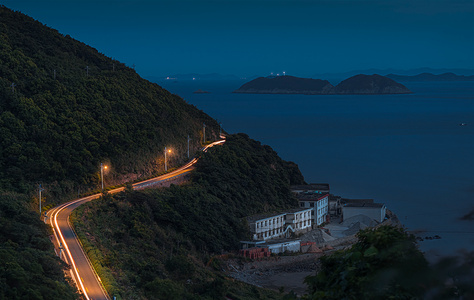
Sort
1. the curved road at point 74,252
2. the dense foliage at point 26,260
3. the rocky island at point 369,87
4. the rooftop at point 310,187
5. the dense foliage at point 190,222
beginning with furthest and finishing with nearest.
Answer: the rocky island at point 369,87
the rooftop at point 310,187
the dense foliage at point 190,222
the curved road at point 74,252
the dense foliage at point 26,260

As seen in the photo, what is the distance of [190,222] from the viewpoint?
2602cm

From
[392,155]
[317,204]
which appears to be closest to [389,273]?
[317,204]

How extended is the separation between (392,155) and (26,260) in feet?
152

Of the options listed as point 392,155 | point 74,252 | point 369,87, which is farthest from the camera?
point 369,87

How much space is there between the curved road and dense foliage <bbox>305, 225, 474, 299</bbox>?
859 centimetres

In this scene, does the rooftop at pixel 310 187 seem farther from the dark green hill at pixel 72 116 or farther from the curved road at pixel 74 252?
the curved road at pixel 74 252

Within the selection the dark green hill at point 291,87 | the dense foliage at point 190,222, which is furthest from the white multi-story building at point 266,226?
the dark green hill at point 291,87

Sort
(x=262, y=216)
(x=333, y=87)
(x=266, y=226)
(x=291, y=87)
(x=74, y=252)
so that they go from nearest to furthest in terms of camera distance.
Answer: (x=74, y=252), (x=266, y=226), (x=262, y=216), (x=333, y=87), (x=291, y=87)

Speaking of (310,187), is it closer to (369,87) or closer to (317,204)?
(317,204)

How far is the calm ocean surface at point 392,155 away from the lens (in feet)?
116

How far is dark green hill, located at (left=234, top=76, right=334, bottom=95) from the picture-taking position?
610 feet

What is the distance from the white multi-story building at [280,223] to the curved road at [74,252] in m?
6.77

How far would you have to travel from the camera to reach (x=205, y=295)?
58.5 feet

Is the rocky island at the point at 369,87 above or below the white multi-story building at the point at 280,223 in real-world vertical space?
above
